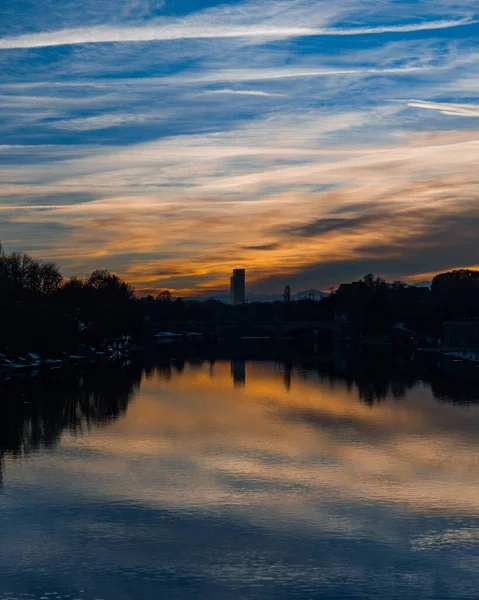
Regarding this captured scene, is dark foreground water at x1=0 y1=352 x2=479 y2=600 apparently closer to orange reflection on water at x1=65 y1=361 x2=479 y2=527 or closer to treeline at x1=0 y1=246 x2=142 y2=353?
orange reflection on water at x1=65 y1=361 x2=479 y2=527

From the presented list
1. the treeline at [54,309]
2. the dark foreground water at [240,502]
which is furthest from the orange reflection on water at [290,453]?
the treeline at [54,309]

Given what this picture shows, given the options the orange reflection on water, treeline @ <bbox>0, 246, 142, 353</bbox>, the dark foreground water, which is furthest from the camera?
treeline @ <bbox>0, 246, 142, 353</bbox>

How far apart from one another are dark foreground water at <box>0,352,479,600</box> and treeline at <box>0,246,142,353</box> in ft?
111

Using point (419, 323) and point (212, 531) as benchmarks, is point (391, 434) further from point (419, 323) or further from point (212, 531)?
point (419, 323)

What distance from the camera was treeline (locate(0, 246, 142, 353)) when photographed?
8712 centimetres

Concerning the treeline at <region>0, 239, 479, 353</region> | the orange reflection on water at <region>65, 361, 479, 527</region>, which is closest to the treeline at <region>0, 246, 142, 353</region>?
the treeline at <region>0, 239, 479, 353</region>

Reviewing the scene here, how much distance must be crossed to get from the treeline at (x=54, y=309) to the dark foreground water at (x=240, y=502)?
111ft

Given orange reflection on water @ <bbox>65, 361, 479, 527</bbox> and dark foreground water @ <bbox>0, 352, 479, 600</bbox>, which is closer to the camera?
dark foreground water @ <bbox>0, 352, 479, 600</bbox>

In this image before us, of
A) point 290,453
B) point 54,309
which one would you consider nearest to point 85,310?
point 54,309

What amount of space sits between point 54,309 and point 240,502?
76413 mm

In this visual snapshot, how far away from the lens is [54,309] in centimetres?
9906

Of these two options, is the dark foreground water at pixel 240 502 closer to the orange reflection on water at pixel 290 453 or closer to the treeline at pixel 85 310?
the orange reflection on water at pixel 290 453

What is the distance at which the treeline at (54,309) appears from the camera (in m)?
87.1

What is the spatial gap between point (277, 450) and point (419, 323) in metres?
131
